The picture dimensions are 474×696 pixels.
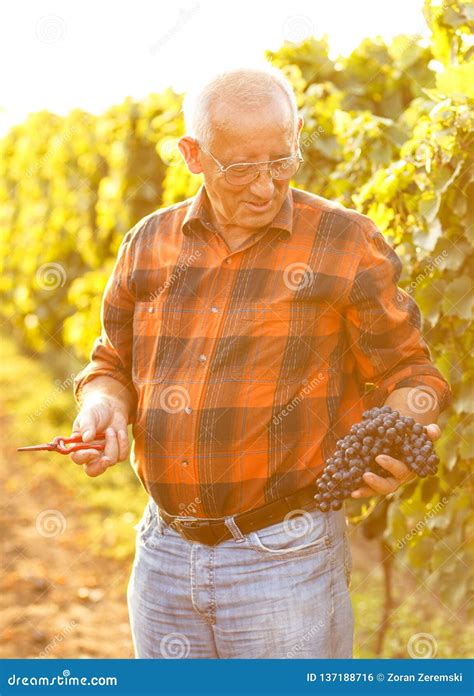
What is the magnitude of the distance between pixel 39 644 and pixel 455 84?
116 inches

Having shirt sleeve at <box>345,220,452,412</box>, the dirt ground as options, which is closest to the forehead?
shirt sleeve at <box>345,220,452,412</box>

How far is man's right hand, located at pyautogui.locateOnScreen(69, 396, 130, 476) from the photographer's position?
81.2 inches

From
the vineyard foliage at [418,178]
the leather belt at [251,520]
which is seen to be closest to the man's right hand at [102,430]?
the leather belt at [251,520]

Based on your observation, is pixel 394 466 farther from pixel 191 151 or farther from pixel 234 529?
pixel 191 151

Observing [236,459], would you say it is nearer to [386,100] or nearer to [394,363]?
[394,363]

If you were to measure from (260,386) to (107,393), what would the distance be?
0.41 m

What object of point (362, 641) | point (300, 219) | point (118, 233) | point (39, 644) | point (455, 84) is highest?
point (455, 84)

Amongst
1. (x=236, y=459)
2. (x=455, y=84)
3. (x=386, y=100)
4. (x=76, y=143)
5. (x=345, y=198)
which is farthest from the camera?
(x=76, y=143)

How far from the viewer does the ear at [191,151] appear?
207 centimetres

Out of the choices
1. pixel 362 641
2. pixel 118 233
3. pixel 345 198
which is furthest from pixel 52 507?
pixel 345 198

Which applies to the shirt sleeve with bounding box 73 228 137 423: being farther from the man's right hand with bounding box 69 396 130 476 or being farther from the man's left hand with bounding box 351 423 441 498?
the man's left hand with bounding box 351 423 441 498

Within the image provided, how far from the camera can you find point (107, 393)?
2223 millimetres

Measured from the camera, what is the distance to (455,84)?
7.88ft

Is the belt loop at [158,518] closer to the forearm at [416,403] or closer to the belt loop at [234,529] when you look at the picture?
the belt loop at [234,529]
